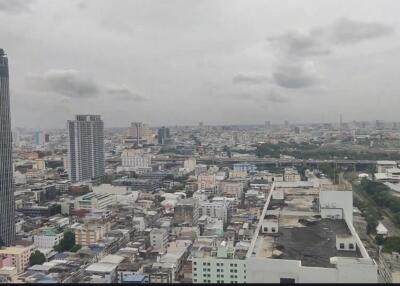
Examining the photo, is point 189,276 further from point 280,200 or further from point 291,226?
point 291,226

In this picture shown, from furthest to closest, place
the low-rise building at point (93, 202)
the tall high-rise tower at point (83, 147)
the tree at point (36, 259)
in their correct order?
the tall high-rise tower at point (83, 147) → the low-rise building at point (93, 202) → the tree at point (36, 259)

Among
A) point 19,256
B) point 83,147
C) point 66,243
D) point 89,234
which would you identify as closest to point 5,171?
point 66,243

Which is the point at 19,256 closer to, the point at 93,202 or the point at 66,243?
the point at 66,243

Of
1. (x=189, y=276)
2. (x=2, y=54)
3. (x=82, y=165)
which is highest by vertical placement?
(x=2, y=54)

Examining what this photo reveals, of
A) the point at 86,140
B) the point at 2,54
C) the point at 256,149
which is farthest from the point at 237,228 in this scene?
the point at 256,149

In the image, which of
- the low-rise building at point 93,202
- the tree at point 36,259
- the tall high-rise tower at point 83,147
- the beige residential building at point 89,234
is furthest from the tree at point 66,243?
the tall high-rise tower at point 83,147

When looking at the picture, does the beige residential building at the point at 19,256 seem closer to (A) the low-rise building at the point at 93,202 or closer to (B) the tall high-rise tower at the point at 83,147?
(A) the low-rise building at the point at 93,202
